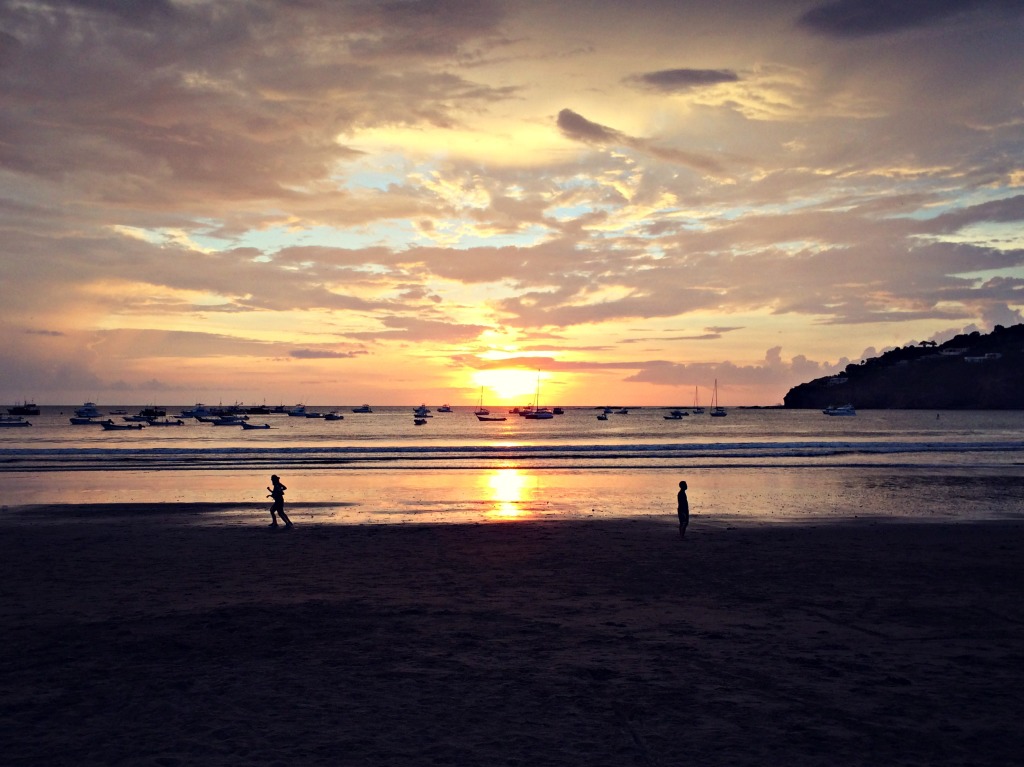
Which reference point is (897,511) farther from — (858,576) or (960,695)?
(960,695)

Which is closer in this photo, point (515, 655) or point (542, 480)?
point (515, 655)

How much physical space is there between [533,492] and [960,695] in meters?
26.1

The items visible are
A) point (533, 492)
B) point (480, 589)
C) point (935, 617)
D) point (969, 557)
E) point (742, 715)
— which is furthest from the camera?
point (533, 492)

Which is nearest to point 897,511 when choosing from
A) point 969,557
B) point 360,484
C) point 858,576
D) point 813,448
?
point 969,557

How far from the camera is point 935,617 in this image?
1257 cm

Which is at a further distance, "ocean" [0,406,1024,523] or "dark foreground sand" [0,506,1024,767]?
"ocean" [0,406,1024,523]

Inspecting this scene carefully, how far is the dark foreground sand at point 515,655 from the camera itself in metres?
7.77

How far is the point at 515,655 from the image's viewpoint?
10648 millimetres

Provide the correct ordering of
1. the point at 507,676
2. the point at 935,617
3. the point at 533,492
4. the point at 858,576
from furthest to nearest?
the point at 533,492 < the point at 858,576 < the point at 935,617 < the point at 507,676

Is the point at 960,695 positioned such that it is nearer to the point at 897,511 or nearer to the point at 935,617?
the point at 935,617

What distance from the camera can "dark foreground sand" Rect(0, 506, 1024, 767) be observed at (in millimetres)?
7773

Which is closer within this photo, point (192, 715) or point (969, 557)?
point (192, 715)

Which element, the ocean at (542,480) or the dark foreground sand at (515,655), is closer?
the dark foreground sand at (515,655)

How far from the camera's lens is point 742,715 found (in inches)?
332
